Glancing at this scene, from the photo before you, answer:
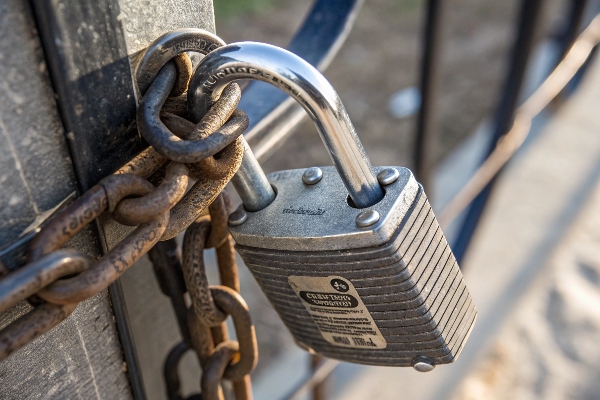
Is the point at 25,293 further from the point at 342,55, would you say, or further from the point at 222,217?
the point at 342,55

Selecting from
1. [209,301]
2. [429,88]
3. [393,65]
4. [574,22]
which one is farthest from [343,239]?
[393,65]

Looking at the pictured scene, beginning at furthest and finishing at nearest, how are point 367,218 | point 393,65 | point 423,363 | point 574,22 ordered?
point 393,65, point 574,22, point 423,363, point 367,218

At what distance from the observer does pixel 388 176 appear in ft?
1.82

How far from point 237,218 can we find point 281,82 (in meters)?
0.14

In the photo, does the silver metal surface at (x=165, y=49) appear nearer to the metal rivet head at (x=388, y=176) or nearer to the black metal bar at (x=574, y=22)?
the metal rivet head at (x=388, y=176)

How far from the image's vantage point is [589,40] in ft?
7.84

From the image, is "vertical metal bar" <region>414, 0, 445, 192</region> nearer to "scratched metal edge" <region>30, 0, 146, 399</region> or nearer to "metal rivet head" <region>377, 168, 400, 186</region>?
"metal rivet head" <region>377, 168, 400, 186</region>

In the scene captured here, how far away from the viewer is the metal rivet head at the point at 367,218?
521 mm

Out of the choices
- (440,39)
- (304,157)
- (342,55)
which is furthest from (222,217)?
(342,55)

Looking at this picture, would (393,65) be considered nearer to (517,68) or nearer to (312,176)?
(517,68)

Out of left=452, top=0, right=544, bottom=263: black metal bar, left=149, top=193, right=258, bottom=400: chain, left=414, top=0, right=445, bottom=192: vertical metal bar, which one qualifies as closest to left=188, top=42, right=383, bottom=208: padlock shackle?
left=149, top=193, right=258, bottom=400: chain

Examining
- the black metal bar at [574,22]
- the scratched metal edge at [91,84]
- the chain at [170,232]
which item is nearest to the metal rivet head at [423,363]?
the chain at [170,232]

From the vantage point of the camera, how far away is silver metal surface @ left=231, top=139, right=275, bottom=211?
0.56m

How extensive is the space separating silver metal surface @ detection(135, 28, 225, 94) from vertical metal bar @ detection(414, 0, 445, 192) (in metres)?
0.73
